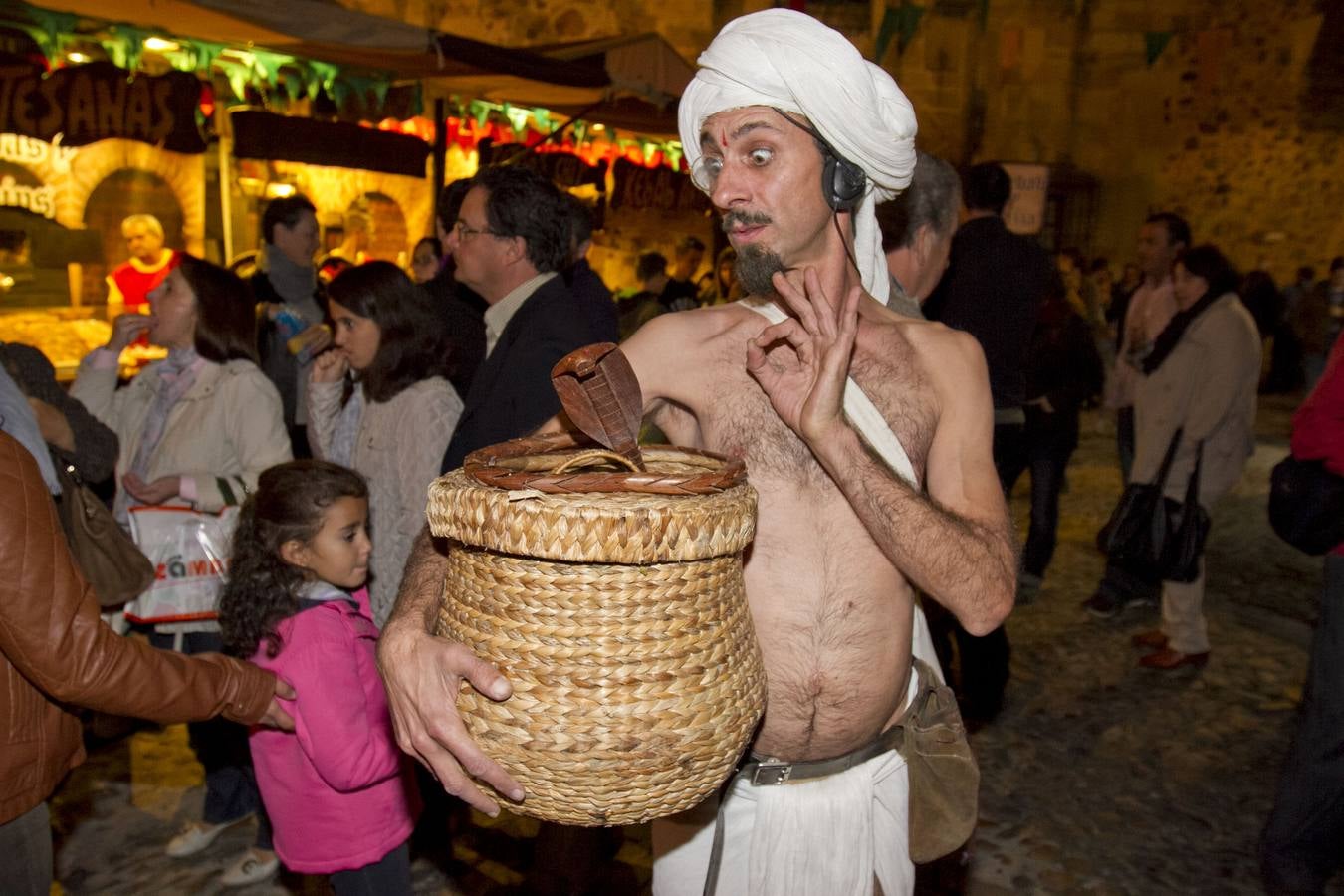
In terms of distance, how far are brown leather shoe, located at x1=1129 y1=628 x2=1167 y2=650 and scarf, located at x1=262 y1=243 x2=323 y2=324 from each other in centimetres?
492

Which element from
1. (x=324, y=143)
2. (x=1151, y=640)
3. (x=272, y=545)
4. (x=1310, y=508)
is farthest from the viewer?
(x=324, y=143)

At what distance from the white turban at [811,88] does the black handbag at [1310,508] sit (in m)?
1.78

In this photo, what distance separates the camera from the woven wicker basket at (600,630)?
114 cm

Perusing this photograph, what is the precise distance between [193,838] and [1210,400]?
16.5 ft

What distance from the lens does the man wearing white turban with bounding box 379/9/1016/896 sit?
182cm

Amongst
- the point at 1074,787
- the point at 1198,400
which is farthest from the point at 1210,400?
the point at 1074,787

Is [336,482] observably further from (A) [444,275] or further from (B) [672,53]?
(B) [672,53]

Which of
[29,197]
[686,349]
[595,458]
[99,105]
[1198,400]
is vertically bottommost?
[1198,400]

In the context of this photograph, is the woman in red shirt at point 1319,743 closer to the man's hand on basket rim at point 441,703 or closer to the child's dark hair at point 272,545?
the man's hand on basket rim at point 441,703

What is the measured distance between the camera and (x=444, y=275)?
5102mm

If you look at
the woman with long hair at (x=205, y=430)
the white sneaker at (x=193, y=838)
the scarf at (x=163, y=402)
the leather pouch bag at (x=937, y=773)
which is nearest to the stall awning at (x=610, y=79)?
the woman with long hair at (x=205, y=430)

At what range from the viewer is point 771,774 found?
78.2 inches

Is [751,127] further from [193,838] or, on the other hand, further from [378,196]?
[378,196]

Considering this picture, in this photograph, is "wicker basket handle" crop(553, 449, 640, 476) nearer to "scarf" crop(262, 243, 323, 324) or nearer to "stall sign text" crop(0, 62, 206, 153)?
"scarf" crop(262, 243, 323, 324)
